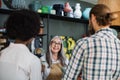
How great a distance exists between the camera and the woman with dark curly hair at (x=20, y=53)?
141 centimetres

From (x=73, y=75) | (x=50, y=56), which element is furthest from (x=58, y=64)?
(x=73, y=75)

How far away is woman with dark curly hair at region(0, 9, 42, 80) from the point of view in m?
1.41

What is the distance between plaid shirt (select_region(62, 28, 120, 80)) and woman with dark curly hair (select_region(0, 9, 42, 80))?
260mm

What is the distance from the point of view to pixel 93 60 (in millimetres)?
1579

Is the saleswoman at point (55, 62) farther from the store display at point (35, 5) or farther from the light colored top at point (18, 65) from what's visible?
the light colored top at point (18, 65)

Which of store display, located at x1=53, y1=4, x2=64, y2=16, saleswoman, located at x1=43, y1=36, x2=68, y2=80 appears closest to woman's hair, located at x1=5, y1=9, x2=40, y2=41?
saleswoman, located at x1=43, y1=36, x2=68, y2=80

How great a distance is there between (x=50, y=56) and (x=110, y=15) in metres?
1.61

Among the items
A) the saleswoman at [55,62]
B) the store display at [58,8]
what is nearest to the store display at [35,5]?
the store display at [58,8]

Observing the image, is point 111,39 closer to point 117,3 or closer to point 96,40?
point 96,40

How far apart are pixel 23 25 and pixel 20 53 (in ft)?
0.53

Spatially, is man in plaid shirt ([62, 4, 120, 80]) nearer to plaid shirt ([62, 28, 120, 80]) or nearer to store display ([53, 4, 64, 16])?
plaid shirt ([62, 28, 120, 80])

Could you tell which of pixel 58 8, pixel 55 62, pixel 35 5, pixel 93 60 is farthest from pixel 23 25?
pixel 58 8

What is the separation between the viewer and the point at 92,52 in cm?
158

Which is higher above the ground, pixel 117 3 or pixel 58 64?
pixel 117 3
